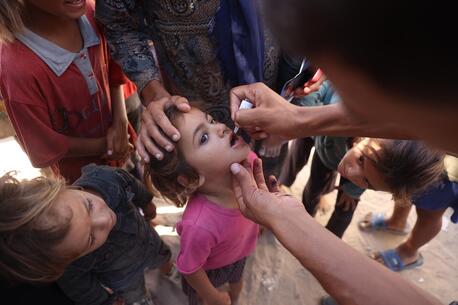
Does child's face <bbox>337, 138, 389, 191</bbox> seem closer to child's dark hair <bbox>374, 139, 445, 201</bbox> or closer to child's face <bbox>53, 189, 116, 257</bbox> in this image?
child's dark hair <bbox>374, 139, 445, 201</bbox>

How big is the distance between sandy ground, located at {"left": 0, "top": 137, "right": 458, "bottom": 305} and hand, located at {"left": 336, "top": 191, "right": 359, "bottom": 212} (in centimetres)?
52

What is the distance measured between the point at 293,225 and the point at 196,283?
1.97 feet

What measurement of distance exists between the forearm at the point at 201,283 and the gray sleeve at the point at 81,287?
380 mm

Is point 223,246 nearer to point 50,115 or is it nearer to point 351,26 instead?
point 50,115

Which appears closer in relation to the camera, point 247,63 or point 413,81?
point 413,81

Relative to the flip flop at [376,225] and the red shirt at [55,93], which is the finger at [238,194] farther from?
the flip flop at [376,225]

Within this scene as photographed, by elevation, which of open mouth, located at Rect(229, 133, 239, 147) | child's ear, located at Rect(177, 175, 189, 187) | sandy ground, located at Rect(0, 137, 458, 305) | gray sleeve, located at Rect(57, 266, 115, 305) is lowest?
sandy ground, located at Rect(0, 137, 458, 305)

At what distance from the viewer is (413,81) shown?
359mm

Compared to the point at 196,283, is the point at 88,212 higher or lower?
higher

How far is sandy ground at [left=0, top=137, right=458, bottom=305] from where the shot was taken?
82.4 inches

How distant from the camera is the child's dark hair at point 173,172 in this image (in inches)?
49.9

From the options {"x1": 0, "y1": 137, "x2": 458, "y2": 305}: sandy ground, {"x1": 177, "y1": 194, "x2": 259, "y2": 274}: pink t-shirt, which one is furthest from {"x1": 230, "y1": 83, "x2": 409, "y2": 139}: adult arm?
{"x1": 0, "y1": 137, "x2": 458, "y2": 305}: sandy ground

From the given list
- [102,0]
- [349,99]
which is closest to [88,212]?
[102,0]

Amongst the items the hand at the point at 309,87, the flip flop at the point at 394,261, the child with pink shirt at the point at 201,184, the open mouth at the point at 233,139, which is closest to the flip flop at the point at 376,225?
the flip flop at the point at 394,261
